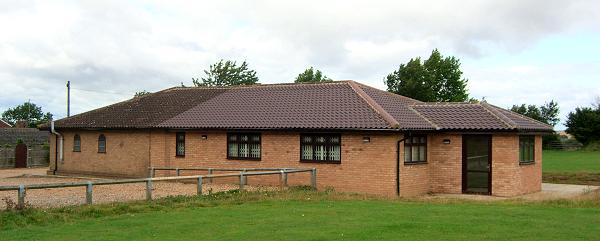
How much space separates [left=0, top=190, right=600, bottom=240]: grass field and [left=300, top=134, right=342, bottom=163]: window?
197 inches

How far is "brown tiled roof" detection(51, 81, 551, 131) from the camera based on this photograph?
68.4 ft

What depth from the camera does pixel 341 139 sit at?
826 inches

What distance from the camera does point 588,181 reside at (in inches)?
1047

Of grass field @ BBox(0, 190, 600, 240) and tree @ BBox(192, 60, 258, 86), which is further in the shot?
tree @ BBox(192, 60, 258, 86)

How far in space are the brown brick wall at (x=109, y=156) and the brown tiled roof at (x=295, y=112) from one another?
54 cm

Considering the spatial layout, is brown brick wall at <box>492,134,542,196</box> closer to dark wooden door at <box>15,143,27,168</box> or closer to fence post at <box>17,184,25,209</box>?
fence post at <box>17,184,25,209</box>

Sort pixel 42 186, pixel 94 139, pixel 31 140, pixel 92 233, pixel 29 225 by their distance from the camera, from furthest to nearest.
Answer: pixel 31 140 → pixel 94 139 → pixel 42 186 → pixel 29 225 → pixel 92 233

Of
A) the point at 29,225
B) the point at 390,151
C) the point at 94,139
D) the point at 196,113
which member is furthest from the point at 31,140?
the point at 29,225

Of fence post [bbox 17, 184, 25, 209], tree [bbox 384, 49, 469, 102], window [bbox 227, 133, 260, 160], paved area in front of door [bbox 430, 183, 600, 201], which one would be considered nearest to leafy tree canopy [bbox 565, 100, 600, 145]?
tree [bbox 384, 49, 469, 102]

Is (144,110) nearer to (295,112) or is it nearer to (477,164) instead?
(295,112)

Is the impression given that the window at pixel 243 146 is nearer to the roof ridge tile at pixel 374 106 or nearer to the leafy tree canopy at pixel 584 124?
the roof ridge tile at pixel 374 106

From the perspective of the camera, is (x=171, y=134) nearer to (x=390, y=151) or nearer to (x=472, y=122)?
(x=390, y=151)

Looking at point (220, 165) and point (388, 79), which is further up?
point (388, 79)

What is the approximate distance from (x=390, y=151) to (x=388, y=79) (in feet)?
145
